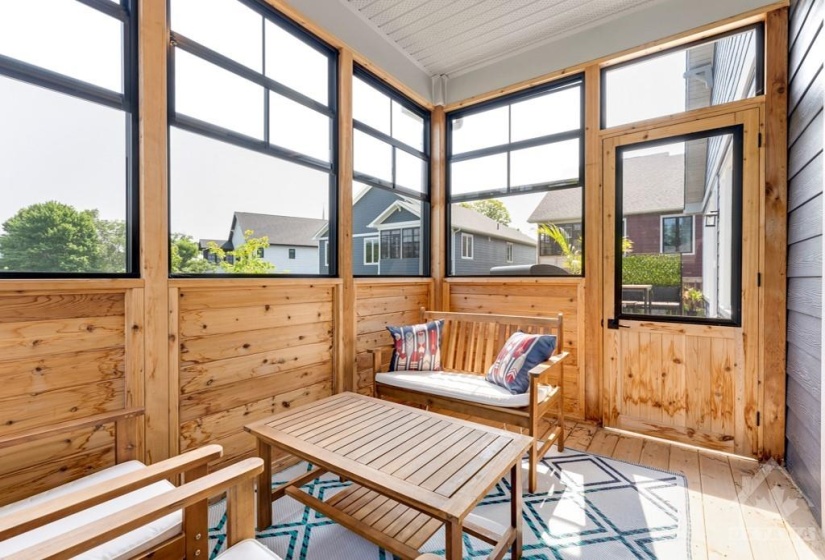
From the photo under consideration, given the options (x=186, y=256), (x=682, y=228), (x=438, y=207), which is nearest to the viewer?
(x=186, y=256)

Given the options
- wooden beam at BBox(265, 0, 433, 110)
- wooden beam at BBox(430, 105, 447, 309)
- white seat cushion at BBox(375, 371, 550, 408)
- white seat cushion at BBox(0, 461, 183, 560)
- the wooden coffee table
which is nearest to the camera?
white seat cushion at BBox(0, 461, 183, 560)

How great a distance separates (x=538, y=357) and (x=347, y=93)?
232 cm

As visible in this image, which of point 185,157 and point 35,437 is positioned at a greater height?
point 185,157

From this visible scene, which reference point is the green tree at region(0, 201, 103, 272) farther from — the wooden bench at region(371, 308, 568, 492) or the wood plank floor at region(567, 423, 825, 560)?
the wood plank floor at region(567, 423, 825, 560)

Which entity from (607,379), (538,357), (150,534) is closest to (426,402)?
(538,357)

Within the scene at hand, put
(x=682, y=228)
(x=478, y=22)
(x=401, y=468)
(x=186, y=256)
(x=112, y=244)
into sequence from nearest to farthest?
(x=401, y=468) < (x=112, y=244) < (x=186, y=256) < (x=682, y=228) < (x=478, y=22)

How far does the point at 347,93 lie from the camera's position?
289 centimetres

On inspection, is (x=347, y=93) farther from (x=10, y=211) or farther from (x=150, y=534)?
(x=150, y=534)

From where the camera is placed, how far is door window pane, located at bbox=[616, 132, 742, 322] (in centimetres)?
265

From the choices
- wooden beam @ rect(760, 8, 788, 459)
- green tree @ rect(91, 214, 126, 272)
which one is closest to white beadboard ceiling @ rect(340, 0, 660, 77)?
wooden beam @ rect(760, 8, 788, 459)

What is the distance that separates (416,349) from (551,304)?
4.02 feet

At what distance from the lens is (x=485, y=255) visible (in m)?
3.61

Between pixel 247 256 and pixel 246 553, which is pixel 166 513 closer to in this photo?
pixel 246 553

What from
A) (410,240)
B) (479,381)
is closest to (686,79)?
(410,240)
